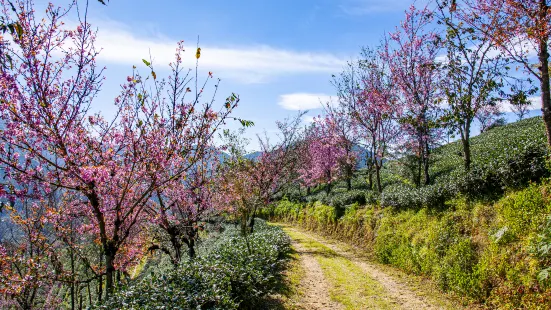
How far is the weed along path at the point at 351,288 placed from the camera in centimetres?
938

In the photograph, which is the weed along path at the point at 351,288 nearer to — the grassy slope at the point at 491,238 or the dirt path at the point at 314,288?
the dirt path at the point at 314,288

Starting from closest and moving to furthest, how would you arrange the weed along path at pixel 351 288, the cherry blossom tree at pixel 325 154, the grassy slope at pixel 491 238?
the grassy slope at pixel 491 238, the weed along path at pixel 351 288, the cherry blossom tree at pixel 325 154

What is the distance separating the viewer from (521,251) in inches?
302

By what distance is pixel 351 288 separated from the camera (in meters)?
10.9

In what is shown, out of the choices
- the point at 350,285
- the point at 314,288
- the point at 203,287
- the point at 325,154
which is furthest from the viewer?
the point at 325,154

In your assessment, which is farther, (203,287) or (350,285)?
(350,285)

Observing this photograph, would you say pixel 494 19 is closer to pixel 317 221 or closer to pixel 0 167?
pixel 0 167

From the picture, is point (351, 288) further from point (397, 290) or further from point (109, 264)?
point (109, 264)

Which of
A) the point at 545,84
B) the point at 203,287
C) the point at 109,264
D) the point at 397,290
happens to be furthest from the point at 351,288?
the point at 545,84

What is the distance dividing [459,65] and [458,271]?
7.61 m

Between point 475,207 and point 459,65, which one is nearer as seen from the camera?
point 475,207

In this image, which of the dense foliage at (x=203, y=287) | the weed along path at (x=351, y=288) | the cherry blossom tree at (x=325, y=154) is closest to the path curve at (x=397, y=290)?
the weed along path at (x=351, y=288)

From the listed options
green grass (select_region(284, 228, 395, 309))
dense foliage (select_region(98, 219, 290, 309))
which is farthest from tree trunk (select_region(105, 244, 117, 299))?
green grass (select_region(284, 228, 395, 309))

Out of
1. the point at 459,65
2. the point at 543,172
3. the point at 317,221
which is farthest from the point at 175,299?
the point at 317,221
